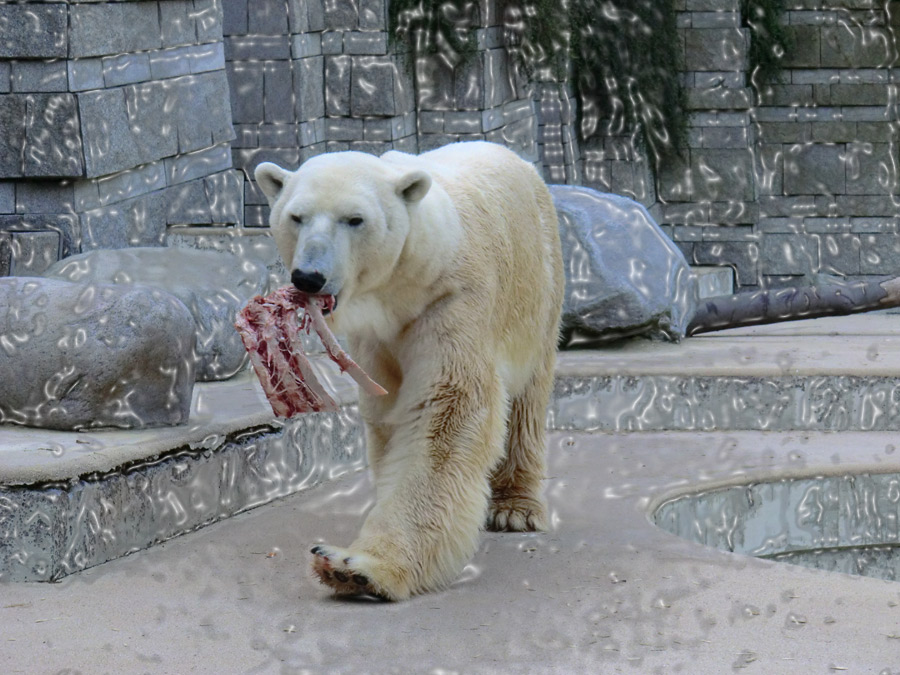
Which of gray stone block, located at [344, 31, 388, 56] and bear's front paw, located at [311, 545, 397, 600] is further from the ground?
gray stone block, located at [344, 31, 388, 56]

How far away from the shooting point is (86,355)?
13.2 feet

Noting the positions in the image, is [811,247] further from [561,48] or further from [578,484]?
[578,484]

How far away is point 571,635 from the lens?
125 inches

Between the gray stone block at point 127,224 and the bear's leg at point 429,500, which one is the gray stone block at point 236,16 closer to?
the gray stone block at point 127,224

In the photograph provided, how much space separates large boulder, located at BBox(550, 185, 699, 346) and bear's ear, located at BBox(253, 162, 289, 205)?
3315mm

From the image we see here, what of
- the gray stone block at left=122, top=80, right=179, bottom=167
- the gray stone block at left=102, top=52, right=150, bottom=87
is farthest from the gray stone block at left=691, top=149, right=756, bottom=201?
the gray stone block at left=102, top=52, right=150, bottom=87

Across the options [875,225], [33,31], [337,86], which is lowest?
[875,225]

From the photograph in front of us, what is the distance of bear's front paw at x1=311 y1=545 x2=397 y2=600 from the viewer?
3219mm

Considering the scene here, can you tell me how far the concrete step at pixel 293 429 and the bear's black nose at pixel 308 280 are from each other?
94cm

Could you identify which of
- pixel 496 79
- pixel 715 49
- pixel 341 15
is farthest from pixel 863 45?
pixel 341 15

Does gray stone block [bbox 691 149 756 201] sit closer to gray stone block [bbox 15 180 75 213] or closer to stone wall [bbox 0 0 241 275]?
stone wall [bbox 0 0 241 275]

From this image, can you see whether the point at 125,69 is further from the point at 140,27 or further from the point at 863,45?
the point at 863,45

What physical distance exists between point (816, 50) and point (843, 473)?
8.33 meters

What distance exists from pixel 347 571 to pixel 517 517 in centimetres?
102
